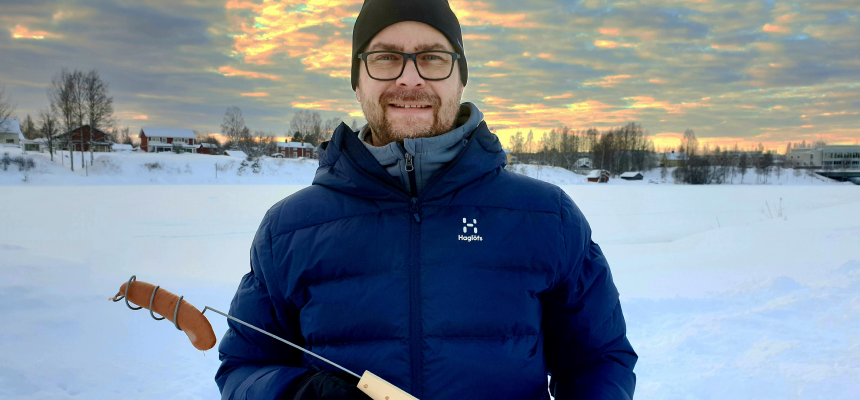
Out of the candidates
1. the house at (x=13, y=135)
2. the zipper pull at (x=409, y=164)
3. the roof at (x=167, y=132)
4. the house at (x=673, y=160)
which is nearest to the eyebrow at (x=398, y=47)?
the zipper pull at (x=409, y=164)

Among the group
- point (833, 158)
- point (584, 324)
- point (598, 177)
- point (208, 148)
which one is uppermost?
point (833, 158)

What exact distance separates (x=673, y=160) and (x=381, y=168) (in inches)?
3999

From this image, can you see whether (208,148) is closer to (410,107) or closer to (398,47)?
(398,47)

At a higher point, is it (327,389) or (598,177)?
(327,389)

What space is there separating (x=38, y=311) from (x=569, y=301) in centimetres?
526

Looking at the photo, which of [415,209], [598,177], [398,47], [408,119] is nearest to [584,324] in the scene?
[415,209]

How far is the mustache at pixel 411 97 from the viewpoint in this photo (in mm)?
1739

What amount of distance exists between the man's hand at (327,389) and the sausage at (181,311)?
0.32m

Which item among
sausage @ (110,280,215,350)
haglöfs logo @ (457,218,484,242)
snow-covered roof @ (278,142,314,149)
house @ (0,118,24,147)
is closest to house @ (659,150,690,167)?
snow-covered roof @ (278,142,314,149)

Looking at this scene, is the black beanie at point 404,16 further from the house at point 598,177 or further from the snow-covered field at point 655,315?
the house at point 598,177

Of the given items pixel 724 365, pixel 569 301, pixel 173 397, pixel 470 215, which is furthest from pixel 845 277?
pixel 173 397

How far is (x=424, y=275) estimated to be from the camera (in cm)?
149

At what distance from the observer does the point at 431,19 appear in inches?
74.5

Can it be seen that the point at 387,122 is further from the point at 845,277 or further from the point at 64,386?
the point at 845,277
